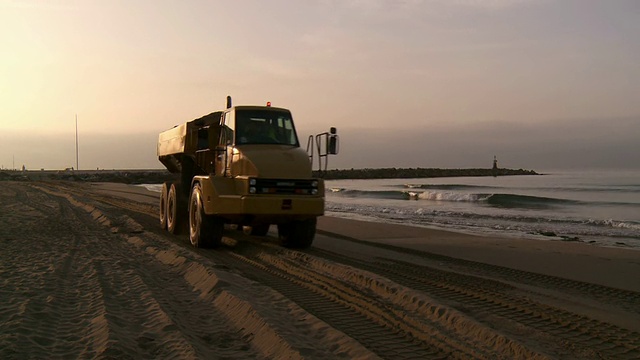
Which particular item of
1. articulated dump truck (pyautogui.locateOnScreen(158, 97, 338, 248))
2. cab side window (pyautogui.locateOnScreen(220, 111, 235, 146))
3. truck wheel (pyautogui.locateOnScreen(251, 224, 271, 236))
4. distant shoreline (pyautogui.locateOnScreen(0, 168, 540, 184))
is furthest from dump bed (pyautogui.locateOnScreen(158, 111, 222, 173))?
distant shoreline (pyautogui.locateOnScreen(0, 168, 540, 184))

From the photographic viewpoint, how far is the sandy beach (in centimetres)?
481

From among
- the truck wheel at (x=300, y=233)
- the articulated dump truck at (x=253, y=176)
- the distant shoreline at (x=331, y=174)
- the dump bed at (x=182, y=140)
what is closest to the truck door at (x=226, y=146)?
the articulated dump truck at (x=253, y=176)

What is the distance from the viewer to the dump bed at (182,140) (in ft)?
41.4

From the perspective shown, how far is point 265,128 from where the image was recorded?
11094mm

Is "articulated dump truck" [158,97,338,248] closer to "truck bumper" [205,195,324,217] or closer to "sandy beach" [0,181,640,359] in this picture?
"truck bumper" [205,195,324,217]

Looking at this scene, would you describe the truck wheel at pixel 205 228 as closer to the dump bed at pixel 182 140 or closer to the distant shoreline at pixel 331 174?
the dump bed at pixel 182 140

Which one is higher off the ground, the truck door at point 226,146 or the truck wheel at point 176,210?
the truck door at point 226,146

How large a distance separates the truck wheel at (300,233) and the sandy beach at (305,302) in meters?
0.26

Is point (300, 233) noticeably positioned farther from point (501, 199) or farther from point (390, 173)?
point (390, 173)

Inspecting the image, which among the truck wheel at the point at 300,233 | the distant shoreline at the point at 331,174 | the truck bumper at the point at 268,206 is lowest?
the truck wheel at the point at 300,233

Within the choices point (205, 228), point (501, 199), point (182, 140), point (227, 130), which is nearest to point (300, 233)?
point (205, 228)

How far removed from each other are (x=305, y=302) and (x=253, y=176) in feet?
12.8

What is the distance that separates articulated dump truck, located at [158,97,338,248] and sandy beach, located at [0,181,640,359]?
0.62 meters

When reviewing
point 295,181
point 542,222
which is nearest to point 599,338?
point 295,181
